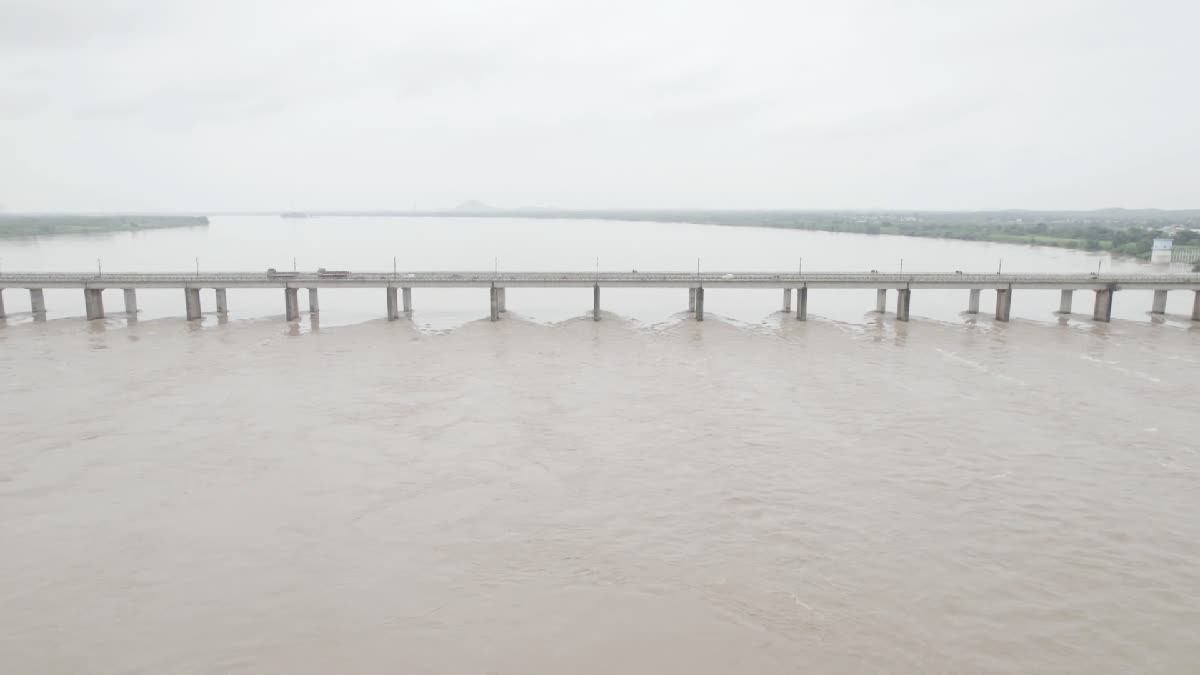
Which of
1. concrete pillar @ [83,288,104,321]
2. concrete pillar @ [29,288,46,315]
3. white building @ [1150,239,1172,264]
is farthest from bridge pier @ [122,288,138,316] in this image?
white building @ [1150,239,1172,264]

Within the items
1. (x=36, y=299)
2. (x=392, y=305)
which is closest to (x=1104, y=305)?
(x=392, y=305)

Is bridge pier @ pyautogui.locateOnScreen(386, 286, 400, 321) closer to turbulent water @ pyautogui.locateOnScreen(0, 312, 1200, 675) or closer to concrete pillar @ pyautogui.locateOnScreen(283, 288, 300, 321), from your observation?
concrete pillar @ pyautogui.locateOnScreen(283, 288, 300, 321)

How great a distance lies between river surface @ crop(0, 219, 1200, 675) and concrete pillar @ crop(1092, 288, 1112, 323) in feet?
58.4

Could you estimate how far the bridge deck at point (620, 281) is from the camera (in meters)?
62.1

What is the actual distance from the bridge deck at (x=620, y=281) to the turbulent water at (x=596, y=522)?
822 inches

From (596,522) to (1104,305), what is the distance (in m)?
62.5

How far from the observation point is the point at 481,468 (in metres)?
26.8

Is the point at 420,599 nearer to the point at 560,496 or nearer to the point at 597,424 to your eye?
the point at 560,496

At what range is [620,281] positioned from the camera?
2494 inches

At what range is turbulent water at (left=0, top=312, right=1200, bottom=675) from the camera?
1605 centimetres

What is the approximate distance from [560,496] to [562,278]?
41840 millimetres

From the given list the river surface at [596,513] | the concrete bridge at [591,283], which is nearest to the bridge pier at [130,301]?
the concrete bridge at [591,283]

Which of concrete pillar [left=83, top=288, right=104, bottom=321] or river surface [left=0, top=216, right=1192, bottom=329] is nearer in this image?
concrete pillar [left=83, top=288, right=104, bottom=321]

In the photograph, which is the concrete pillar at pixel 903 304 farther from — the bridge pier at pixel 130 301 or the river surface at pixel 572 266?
the bridge pier at pixel 130 301
